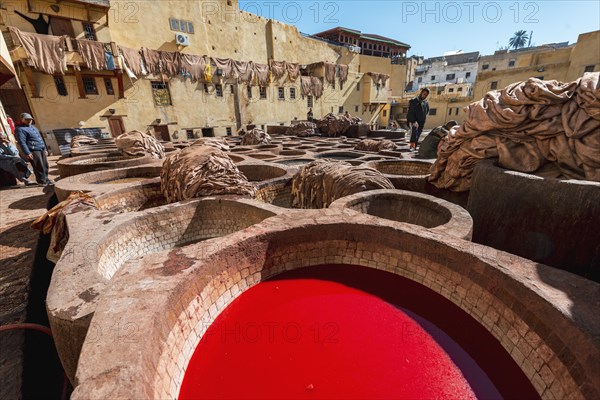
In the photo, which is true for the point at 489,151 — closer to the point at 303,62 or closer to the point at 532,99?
the point at 532,99

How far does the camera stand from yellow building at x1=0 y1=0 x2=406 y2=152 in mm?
14906

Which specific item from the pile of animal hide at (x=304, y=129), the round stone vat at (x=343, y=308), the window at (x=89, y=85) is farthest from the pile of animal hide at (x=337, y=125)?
the round stone vat at (x=343, y=308)

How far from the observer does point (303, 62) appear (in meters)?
28.1

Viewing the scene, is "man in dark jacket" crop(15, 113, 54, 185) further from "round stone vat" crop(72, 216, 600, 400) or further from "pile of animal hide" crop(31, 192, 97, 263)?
"round stone vat" crop(72, 216, 600, 400)

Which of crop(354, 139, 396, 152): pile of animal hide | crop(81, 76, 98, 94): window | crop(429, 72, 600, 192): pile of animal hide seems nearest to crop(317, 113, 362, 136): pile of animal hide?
crop(354, 139, 396, 152): pile of animal hide

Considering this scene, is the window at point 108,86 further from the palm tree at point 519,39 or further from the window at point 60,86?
the palm tree at point 519,39

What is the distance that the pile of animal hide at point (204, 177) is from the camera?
5.14 meters

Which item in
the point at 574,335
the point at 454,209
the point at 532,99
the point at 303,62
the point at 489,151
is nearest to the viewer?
the point at 574,335

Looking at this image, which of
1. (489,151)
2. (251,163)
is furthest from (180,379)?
(251,163)

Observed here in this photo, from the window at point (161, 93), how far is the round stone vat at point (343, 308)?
20.2 m

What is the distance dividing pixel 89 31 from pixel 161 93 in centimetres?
504

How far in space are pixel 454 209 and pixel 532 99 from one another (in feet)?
6.81

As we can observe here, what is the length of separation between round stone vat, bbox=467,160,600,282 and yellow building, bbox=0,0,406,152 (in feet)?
67.8

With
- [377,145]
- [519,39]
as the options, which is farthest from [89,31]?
[519,39]
